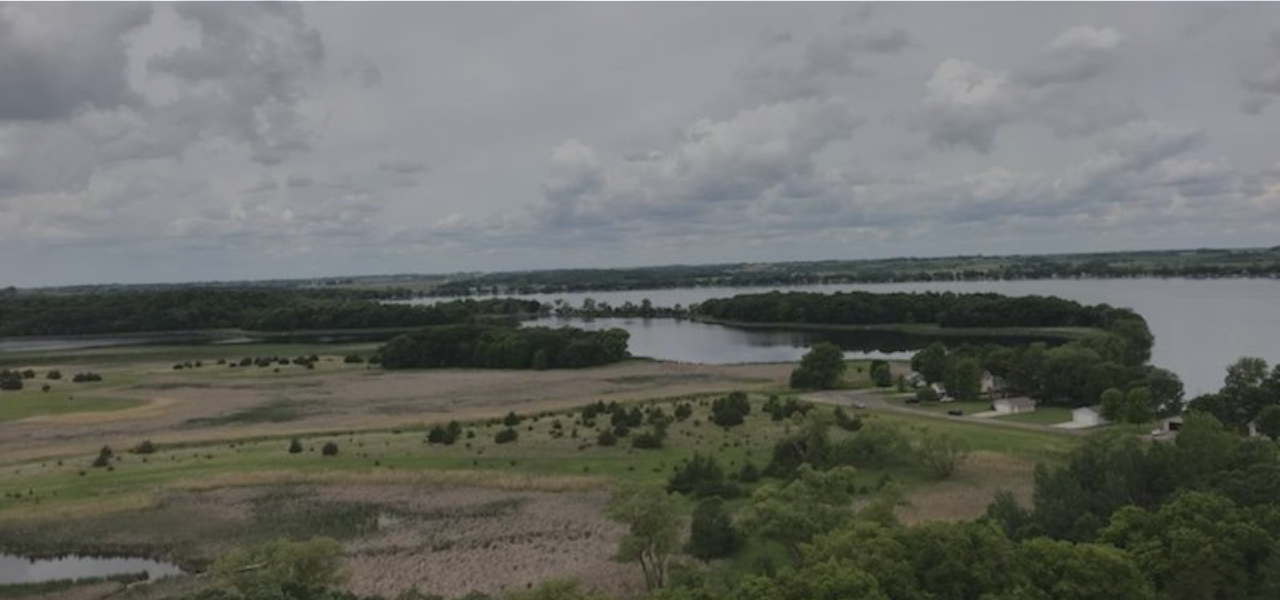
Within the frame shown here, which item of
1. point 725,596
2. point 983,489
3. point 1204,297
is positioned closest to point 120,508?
point 725,596

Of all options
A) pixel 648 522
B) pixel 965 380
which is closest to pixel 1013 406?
pixel 965 380

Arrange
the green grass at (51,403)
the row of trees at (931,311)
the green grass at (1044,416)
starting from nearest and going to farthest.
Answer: the green grass at (1044,416)
the green grass at (51,403)
the row of trees at (931,311)

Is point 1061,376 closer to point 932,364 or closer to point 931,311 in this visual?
point 932,364

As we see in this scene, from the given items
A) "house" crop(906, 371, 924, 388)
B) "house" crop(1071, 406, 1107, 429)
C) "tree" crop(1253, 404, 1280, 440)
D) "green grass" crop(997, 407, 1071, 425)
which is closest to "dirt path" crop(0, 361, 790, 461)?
"house" crop(906, 371, 924, 388)

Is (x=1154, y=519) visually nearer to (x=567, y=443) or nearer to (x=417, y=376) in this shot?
(x=567, y=443)

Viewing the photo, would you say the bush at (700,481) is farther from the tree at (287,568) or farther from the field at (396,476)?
the tree at (287,568)

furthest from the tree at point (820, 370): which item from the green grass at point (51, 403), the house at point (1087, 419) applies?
the green grass at point (51, 403)
